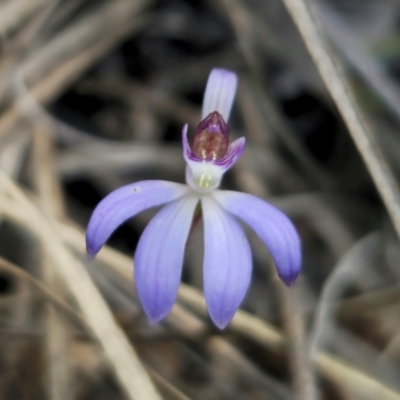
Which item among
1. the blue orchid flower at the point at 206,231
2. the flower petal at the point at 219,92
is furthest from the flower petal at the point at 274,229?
the flower petal at the point at 219,92

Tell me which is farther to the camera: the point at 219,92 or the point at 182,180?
the point at 182,180

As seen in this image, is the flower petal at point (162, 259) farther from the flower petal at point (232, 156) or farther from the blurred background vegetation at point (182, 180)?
the blurred background vegetation at point (182, 180)

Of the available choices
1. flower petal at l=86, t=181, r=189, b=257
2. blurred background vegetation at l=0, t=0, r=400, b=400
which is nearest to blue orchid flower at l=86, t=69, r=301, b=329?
flower petal at l=86, t=181, r=189, b=257

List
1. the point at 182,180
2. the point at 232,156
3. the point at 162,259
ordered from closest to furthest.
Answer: the point at 162,259
the point at 232,156
the point at 182,180

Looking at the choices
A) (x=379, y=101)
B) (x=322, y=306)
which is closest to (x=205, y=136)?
(x=322, y=306)

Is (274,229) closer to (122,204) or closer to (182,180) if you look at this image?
(122,204)

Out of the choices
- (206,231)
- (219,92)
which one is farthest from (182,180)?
(206,231)

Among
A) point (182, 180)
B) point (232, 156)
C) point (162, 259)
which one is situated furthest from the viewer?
point (182, 180)

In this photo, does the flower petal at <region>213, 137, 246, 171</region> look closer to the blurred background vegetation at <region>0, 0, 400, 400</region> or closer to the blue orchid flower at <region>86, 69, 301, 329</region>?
the blue orchid flower at <region>86, 69, 301, 329</region>

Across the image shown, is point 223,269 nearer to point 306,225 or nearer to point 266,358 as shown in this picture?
point 266,358
